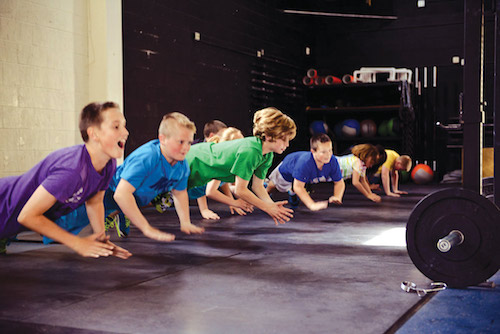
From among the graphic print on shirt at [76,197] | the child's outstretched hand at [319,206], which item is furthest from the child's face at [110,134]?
the child's outstretched hand at [319,206]

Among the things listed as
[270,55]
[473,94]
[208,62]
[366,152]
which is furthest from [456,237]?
[270,55]

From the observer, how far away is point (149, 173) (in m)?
3.11

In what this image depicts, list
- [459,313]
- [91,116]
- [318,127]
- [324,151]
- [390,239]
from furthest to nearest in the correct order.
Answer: [318,127], [324,151], [390,239], [91,116], [459,313]

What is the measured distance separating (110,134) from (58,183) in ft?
1.12

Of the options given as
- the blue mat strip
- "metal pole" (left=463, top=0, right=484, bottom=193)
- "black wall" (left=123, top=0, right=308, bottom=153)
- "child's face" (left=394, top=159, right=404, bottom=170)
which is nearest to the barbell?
the blue mat strip

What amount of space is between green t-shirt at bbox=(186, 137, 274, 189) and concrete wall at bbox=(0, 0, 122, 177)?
1484mm

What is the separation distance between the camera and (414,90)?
9.32 metres

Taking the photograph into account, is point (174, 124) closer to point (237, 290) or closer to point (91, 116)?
point (91, 116)

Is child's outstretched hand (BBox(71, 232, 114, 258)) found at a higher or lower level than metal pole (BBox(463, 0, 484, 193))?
lower

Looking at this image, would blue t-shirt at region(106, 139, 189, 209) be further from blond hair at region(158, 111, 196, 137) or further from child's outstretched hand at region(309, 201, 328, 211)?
child's outstretched hand at region(309, 201, 328, 211)

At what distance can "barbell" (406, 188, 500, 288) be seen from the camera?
2.17 metres

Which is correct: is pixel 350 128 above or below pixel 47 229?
above

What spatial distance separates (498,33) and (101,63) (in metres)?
3.68

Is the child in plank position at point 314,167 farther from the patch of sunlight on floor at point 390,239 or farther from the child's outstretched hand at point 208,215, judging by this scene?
the patch of sunlight on floor at point 390,239
